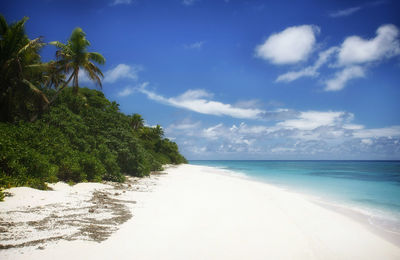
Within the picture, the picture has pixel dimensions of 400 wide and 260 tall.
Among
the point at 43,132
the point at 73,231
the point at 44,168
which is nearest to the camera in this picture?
the point at 73,231

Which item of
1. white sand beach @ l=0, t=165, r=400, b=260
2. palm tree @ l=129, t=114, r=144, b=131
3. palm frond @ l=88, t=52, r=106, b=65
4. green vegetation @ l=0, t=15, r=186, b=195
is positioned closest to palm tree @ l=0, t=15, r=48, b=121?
green vegetation @ l=0, t=15, r=186, b=195

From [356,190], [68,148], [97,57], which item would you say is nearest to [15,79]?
[68,148]

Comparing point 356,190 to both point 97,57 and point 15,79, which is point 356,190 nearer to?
point 97,57

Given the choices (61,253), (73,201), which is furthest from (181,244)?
(73,201)

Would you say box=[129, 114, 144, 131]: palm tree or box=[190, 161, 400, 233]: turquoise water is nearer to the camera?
box=[190, 161, 400, 233]: turquoise water

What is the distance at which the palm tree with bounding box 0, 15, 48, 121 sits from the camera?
10156mm

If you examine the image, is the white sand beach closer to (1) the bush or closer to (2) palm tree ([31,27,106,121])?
(1) the bush

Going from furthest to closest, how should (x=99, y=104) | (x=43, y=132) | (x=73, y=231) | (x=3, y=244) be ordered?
(x=99, y=104), (x=43, y=132), (x=73, y=231), (x=3, y=244)

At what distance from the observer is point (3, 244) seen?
319 centimetres


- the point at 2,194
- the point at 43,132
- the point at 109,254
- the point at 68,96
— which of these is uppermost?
the point at 68,96

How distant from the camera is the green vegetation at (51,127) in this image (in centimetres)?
673

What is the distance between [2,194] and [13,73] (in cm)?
857

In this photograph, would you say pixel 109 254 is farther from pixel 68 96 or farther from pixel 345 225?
pixel 68 96

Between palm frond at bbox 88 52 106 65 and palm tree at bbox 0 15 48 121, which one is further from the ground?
palm frond at bbox 88 52 106 65
